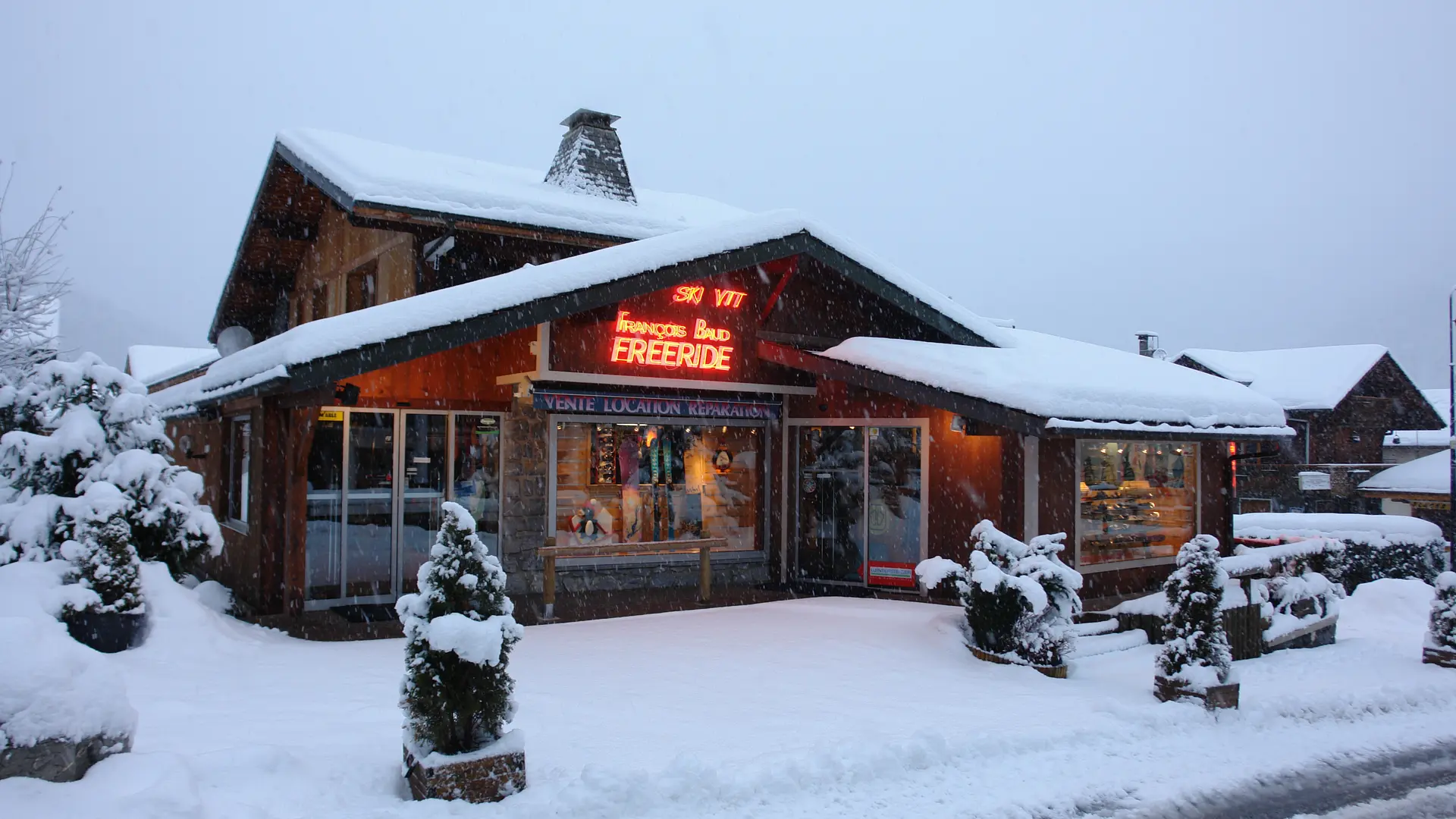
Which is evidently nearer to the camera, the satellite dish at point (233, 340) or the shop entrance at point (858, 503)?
the shop entrance at point (858, 503)

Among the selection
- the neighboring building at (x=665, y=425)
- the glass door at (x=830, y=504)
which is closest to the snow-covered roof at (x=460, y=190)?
the neighboring building at (x=665, y=425)

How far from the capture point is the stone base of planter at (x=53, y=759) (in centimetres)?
430

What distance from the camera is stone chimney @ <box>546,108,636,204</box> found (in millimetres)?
15078

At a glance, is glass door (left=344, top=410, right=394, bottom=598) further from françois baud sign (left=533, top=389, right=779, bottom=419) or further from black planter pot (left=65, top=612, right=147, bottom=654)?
black planter pot (left=65, top=612, right=147, bottom=654)

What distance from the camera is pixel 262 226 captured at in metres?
15.7

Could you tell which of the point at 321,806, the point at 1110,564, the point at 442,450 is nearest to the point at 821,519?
the point at 1110,564

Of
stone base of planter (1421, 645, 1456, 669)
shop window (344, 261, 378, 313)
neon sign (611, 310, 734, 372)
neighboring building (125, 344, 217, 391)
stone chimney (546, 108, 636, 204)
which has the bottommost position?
stone base of planter (1421, 645, 1456, 669)

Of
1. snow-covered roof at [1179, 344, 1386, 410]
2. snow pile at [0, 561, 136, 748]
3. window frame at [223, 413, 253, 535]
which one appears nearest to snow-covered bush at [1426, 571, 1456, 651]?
snow pile at [0, 561, 136, 748]

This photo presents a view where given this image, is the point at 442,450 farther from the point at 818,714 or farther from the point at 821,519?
the point at 818,714

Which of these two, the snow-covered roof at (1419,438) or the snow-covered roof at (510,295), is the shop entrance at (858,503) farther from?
the snow-covered roof at (1419,438)

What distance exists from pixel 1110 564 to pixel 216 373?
11.0m

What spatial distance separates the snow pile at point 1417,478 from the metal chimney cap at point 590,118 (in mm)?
26403

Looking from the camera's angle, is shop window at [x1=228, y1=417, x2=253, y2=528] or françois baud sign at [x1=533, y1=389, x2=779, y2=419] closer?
françois baud sign at [x1=533, y1=389, x2=779, y2=419]

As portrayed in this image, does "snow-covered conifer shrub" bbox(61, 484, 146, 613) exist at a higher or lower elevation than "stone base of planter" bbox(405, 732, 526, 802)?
higher
